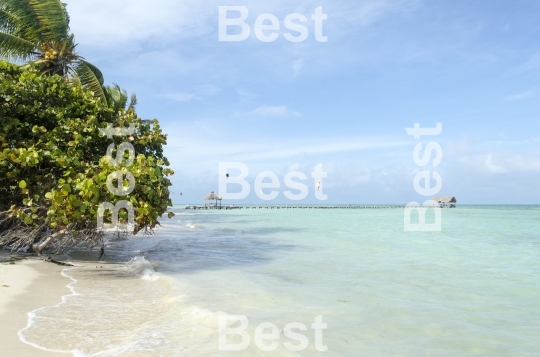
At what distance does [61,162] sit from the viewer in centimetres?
767

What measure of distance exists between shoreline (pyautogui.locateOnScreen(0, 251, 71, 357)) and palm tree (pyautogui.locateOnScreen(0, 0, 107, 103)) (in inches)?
262

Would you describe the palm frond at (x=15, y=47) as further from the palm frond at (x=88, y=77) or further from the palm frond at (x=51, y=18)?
the palm frond at (x=88, y=77)

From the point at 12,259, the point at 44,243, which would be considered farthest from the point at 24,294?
the point at 12,259

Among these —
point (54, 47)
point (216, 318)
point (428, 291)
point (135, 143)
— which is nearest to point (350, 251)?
point (428, 291)

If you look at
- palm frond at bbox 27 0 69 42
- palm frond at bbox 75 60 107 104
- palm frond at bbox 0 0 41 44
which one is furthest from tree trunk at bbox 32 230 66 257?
palm frond at bbox 0 0 41 44

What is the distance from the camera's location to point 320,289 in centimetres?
736

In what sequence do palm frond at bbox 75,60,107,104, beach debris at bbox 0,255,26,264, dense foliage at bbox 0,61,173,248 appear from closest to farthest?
dense foliage at bbox 0,61,173,248
beach debris at bbox 0,255,26,264
palm frond at bbox 75,60,107,104

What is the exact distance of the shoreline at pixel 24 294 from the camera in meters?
3.92

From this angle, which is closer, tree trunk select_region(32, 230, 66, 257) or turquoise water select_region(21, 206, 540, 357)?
turquoise water select_region(21, 206, 540, 357)

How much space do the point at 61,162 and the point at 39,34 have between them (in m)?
8.05

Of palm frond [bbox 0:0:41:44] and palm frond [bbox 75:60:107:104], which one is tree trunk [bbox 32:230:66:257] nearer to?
palm frond [bbox 75:60:107:104]

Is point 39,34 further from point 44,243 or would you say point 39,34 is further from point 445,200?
point 445,200

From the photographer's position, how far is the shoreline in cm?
392

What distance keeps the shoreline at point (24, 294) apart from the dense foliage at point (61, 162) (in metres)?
0.80
